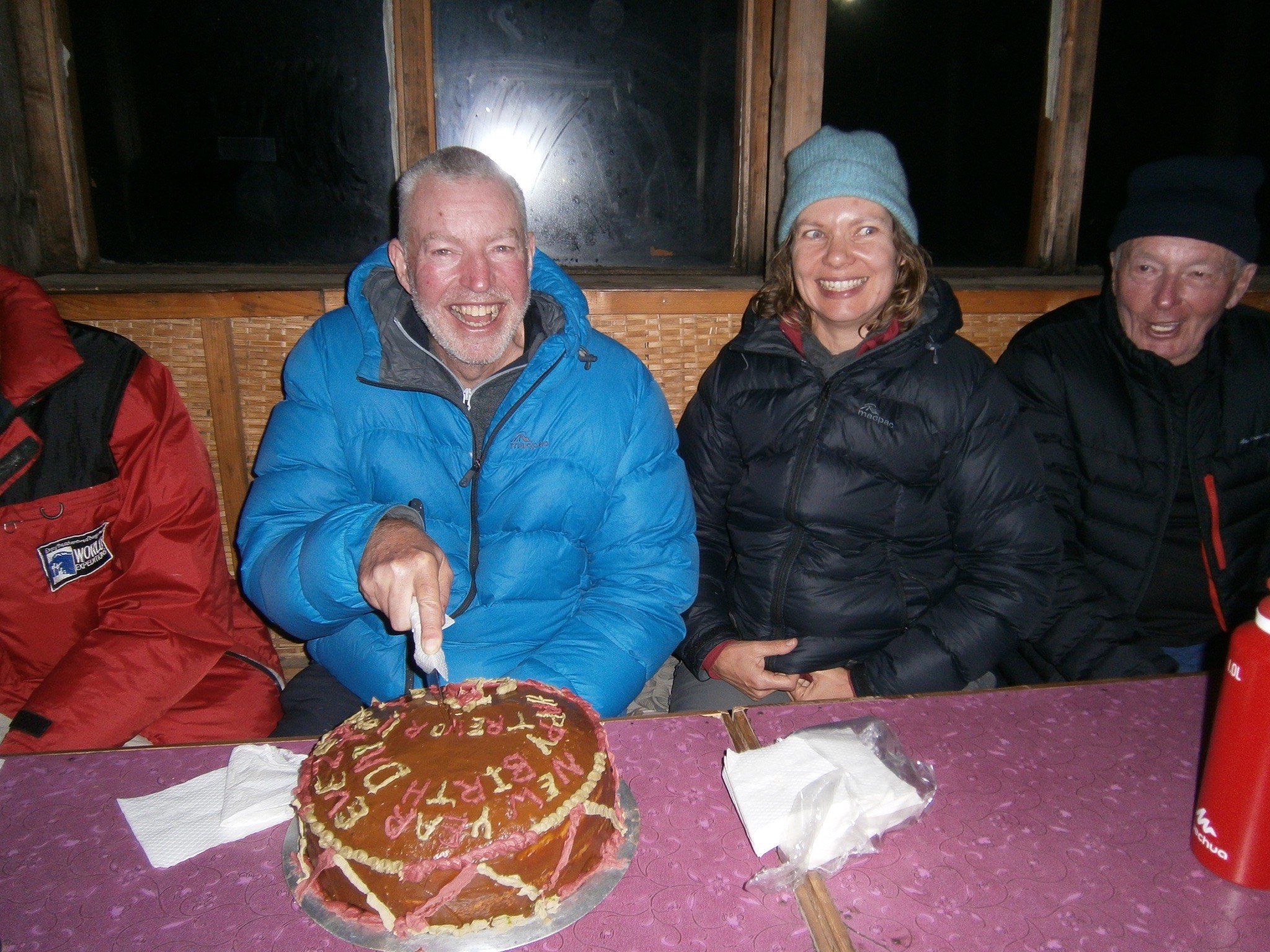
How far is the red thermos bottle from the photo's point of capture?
872mm

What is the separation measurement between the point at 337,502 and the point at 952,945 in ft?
4.65

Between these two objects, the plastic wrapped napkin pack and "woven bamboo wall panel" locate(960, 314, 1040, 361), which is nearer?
the plastic wrapped napkin pack

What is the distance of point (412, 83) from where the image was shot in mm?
2393

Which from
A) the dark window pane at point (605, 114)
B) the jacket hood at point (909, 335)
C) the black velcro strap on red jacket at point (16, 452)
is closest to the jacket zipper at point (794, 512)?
the jacket hood at point (909, 335)

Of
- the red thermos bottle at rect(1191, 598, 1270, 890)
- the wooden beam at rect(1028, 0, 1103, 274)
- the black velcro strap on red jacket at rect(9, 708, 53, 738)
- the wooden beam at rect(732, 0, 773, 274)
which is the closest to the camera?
the red thermos bottle at rect(1191, 598, 1270, 890)

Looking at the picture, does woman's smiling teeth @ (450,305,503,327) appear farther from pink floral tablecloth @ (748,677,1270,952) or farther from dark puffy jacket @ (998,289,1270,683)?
dark puffy jacket @ (998,289,1270,683)

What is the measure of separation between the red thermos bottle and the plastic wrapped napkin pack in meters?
0.33

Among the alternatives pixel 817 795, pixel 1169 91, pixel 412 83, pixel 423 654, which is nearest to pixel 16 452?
pixel 423 654

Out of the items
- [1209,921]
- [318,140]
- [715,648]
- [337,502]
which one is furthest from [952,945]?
[318,140]

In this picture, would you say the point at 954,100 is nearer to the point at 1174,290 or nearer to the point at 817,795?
the point at 1174,290

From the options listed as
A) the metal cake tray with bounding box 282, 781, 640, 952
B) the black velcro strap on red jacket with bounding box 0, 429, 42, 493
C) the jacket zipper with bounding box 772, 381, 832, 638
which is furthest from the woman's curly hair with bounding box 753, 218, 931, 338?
the black velcro strap on red jacket with bounding box 0, 429, 42, 493

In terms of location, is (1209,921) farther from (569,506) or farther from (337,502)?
(337,502)

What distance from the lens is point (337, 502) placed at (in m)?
1.70

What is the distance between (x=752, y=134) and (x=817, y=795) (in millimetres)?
2315
